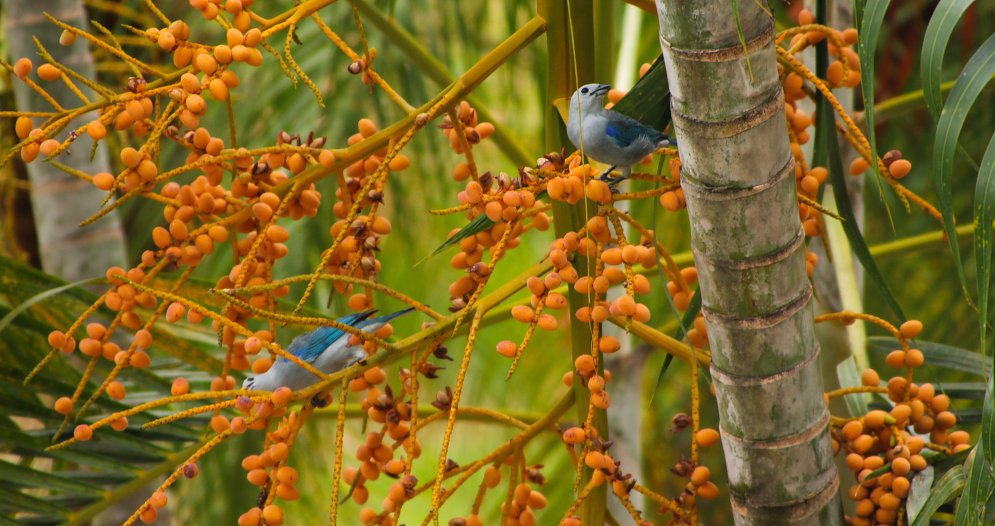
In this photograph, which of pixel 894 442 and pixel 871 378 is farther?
pixel 871 378

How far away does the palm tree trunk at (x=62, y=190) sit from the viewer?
1.93 meters

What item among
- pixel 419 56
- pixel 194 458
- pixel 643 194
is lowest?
pixel 194 458

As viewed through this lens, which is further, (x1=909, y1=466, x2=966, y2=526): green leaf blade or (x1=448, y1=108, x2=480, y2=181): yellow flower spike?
(x1=448, y1=108, x2=480, y2=181): yellow flower spike

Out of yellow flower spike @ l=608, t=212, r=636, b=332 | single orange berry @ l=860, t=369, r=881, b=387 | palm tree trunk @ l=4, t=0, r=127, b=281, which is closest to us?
yellow flower spike @ l=608, t=212, r=636, b=332

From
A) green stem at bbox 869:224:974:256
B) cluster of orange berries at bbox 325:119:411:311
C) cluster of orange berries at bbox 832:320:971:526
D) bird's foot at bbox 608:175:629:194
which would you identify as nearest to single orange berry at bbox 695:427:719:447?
cluster of orange berries at bbox 832:320:971:526

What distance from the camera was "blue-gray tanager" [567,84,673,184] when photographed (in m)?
1.07

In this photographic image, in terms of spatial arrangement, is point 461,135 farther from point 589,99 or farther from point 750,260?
point 750,260

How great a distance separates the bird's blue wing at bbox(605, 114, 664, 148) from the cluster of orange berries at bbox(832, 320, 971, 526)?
385 mm

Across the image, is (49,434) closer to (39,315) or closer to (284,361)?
(39,315)

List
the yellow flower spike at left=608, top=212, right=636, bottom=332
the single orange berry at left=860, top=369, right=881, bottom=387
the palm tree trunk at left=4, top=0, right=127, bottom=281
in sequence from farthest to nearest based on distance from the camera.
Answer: the palm tree trunk at left=4, top=0, right=127, bottom=281 < the single orange berry at left=860, top=369, right=881, bottom=387 < the yellow flower spike at left=608, top=212, right=636, bottom=332

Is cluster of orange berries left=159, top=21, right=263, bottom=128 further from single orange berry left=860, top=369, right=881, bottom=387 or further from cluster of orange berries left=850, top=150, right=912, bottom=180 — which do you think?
single orange berry left=860, top=369, right=881, bottom=387

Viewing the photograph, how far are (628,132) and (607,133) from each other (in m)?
0.03

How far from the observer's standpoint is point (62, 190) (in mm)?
1961

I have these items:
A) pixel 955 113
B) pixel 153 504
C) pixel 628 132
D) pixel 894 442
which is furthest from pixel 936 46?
pixel 153 504
